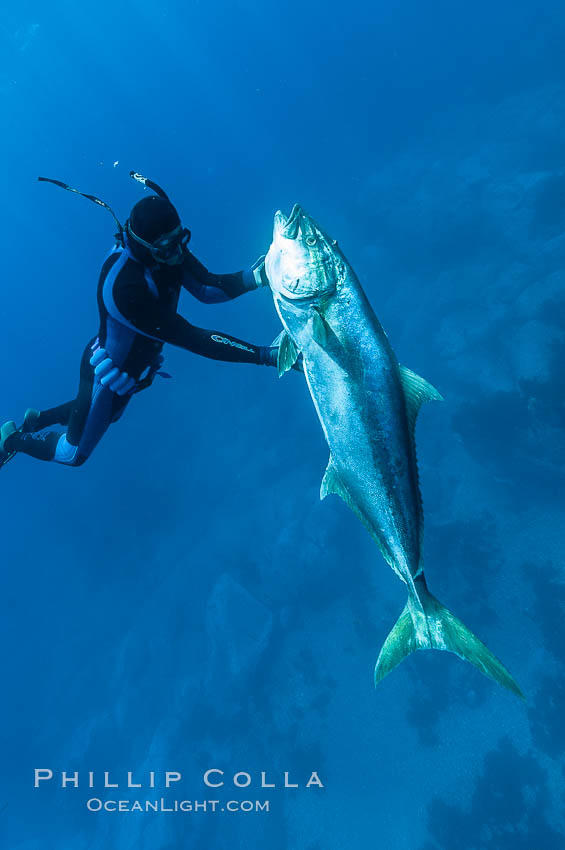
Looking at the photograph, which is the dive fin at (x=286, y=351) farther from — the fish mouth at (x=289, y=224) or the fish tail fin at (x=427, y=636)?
the fish tail fin at (x=427, y=636)

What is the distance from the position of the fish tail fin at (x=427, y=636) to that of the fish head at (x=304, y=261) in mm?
1751

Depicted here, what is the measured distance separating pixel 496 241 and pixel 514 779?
16336mm

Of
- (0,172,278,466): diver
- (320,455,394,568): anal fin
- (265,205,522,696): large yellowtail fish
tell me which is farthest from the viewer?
(0,172,278,466): diver

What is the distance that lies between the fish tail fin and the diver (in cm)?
194

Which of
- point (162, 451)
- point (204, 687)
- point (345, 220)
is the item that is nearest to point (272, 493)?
point (204, 687)

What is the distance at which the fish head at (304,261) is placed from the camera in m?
2.25

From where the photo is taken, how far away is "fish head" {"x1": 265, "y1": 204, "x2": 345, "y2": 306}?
2.25 metres

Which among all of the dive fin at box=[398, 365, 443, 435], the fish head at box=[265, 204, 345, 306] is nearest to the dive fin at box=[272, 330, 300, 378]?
the fish head at box=[265, 204, 345, 306]

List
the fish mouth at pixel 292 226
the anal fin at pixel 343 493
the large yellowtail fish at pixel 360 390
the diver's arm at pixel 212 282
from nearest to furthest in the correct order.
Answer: the large yellowtail fish at pixel 360 390 → the fish mouth at pixel 292 226 → the anal fin at pixel 343 493 → the diver's arm at pixel 212 282

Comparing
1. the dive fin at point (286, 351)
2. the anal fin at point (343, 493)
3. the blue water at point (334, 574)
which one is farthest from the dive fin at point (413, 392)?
the blue water at point (334, 574)

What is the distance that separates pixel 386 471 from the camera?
2271 mm

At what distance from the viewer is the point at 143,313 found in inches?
142

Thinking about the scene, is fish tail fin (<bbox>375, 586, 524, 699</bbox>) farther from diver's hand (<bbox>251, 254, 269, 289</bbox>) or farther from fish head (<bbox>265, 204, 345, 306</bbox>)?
diver's hand (<bbox>251, 254, 269, 289</bbox>)

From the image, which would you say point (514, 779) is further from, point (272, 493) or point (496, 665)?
point (272, 493)
